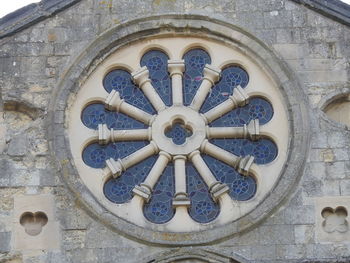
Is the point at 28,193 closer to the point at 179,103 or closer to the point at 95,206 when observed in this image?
the point at 95,206

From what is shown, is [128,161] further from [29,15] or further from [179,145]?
[29,15]

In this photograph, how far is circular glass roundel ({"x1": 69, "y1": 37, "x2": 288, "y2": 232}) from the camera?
2366 cm

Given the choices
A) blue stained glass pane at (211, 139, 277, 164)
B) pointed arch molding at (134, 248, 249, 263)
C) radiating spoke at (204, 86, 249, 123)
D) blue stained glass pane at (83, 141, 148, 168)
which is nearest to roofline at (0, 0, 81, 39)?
blue stained glass pane at (83, 141, 148, 168)

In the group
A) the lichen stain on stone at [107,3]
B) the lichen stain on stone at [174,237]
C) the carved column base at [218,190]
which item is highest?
the lichen stain on stone at [107,3]

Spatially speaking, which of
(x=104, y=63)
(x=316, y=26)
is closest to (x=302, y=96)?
(x=316, y=26)

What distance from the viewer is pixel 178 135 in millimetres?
24312

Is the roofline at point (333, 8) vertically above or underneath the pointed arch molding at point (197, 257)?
above

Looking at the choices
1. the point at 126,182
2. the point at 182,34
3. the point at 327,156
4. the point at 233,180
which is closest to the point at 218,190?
the point at 233,180

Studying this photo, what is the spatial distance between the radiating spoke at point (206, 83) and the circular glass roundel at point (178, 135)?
0.01 m

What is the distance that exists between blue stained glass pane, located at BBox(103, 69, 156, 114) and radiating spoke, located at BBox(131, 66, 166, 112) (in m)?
0.07

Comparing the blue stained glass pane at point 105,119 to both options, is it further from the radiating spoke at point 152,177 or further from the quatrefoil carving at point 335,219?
the quatrefoil carving at point 335,219

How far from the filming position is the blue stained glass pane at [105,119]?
24.4m

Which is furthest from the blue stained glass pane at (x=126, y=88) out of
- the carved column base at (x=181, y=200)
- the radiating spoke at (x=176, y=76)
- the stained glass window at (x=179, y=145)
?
the carved column base at (x=181, y=200)

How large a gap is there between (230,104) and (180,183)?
145cm
